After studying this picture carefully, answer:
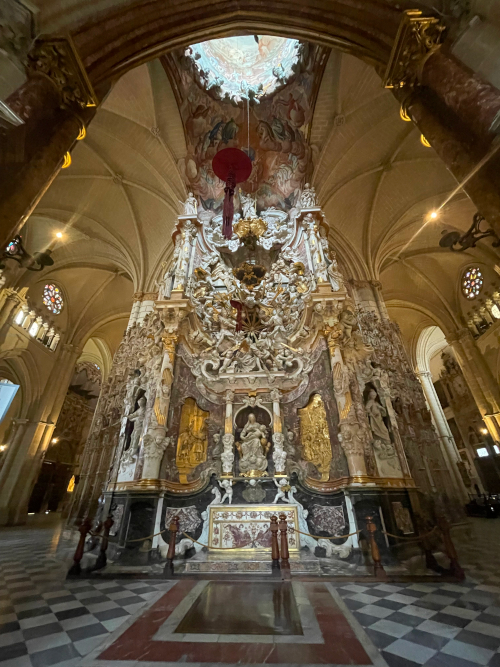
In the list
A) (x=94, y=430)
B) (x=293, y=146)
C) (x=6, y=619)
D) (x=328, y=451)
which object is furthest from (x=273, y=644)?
(x=293, y=146)

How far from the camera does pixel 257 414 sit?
8.65m

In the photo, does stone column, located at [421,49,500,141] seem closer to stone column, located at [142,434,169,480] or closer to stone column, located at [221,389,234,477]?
stone column, located at [221,389,234,477]

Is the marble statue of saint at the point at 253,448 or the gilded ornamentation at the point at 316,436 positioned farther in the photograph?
the marble statue of saint at the point at 253,448

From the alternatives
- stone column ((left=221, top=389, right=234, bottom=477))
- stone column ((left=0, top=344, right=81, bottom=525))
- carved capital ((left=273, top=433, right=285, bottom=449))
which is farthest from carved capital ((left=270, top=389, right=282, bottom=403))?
stone column ((left=0, top=344, right=81, bottom=525))

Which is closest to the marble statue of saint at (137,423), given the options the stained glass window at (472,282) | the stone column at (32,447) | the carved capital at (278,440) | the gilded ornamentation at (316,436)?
the carved capital at (278,440)

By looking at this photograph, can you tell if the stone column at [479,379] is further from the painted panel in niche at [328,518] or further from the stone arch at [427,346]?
the painted panel in niche at [328,518]

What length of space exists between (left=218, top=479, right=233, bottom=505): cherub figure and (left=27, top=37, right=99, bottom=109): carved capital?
7997 millimetres

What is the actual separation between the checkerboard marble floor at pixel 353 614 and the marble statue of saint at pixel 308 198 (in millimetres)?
11370

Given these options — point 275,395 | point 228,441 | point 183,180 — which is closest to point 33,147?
point 228,441

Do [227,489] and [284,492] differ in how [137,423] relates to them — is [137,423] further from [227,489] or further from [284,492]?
[284,492]

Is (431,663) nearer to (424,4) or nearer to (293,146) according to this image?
(424,4)

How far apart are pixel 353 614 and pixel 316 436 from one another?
4644 mm

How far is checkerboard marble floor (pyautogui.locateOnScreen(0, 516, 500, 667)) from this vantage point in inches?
95.4

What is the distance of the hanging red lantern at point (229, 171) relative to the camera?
817 cm
